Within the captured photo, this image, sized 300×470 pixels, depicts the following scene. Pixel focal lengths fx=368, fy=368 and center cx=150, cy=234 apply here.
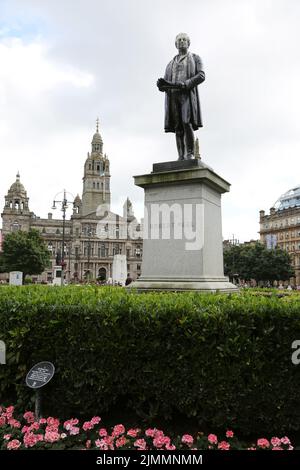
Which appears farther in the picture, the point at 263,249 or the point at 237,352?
the point at 263,249

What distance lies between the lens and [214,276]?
745cm

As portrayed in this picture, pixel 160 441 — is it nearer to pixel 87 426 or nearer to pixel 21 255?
pixel 87 426

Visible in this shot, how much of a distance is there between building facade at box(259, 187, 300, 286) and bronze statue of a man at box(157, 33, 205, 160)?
274 feet

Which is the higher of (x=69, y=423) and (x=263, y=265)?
(x=263, y=265)

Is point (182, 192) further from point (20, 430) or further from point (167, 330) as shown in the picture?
point (20, 430)

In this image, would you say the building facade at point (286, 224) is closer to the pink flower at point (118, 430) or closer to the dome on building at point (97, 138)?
the dome on building at point (97, 138)

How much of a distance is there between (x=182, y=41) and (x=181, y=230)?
432 centimetres

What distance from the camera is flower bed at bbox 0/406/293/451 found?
407cm

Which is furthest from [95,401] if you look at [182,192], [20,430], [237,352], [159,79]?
[159,79]

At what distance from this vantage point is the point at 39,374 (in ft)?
14.8

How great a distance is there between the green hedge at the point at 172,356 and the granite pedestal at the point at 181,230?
Answer: 223 centimetres

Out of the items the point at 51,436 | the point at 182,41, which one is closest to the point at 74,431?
the point at 51,436

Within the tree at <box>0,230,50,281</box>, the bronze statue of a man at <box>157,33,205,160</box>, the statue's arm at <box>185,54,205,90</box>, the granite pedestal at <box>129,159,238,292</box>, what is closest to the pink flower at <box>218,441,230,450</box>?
the granite pedestal at <box>129,159,238,292</box>
